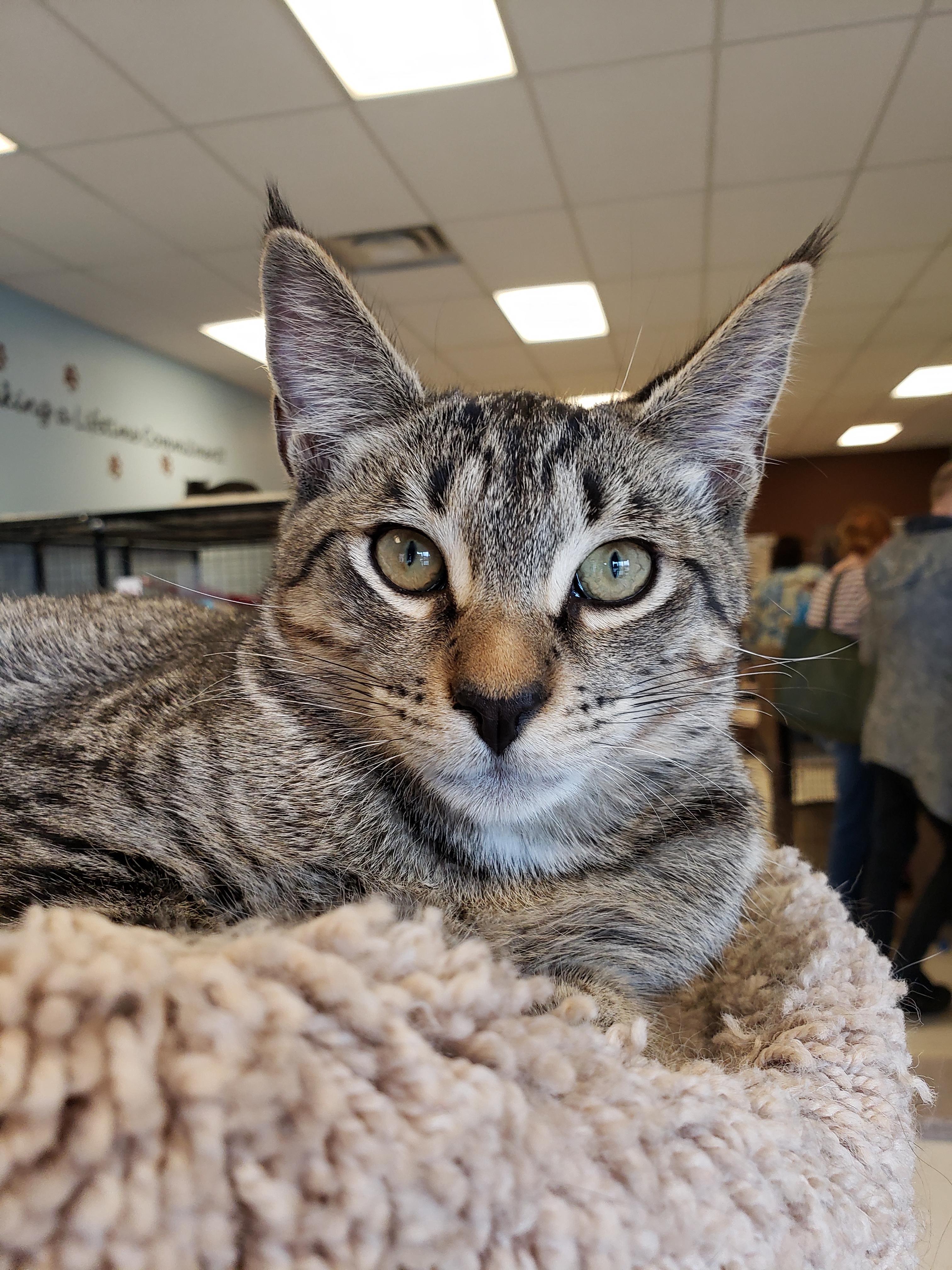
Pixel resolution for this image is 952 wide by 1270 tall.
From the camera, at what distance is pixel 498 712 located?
55cm

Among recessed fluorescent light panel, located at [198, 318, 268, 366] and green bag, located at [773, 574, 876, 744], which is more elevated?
recessed fluorescent light panel, located at [198, 318, 268, 366]

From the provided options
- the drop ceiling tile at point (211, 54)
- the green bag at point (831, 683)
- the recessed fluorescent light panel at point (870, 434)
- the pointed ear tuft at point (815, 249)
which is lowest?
the green bag at point (831, 683)

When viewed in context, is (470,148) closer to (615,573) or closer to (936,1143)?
(615,573)

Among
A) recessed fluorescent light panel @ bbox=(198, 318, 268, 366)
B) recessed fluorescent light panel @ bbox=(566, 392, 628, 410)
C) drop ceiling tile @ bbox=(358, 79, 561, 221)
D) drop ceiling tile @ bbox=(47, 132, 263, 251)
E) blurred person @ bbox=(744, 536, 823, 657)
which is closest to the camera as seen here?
recessed fluorescent light panel @ bbox=(566, 392, 628, 410)

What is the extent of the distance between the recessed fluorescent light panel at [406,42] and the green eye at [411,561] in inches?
83.7

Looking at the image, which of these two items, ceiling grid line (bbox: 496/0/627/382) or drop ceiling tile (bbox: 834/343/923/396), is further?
drop ceiling tile (bbox: 834/343/923/396)

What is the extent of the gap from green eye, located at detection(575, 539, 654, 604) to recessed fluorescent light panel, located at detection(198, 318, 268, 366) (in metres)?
4.13

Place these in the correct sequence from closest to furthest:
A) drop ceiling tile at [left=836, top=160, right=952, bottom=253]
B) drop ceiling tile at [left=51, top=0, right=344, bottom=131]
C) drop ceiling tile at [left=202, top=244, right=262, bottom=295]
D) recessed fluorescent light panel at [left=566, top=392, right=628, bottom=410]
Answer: recessed fluorescent light panel at [left=566, top=392, right=628, bottom=410], drop ceiling tile at [left=51, top=0, right=344, bottom=131], drop ceiling tile at [left=836, top=160, right=952, bottom=253], drop ceiling tile at [left=202, top=244, right=262, bottom=295]

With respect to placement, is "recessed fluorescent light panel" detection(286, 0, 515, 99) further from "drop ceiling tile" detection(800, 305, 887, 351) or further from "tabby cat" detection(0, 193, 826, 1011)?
"drop ceiling tile" detection(800, 305, 887, 351)

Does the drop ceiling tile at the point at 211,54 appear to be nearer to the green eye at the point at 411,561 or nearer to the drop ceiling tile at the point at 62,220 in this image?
the drop ceiling tile at the point at 62,220

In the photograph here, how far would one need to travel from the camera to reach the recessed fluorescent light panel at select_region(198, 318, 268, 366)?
4.61m

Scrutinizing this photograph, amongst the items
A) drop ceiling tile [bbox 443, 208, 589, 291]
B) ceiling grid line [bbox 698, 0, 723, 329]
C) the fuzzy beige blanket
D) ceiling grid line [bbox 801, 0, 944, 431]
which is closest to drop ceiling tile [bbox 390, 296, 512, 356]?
drop ceiling tile [bbox 443, 208, 589, 291]

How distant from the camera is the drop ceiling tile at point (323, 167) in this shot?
271 cm

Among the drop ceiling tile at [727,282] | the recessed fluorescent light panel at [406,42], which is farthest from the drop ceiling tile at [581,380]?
the recessed fluorescent light panel at [406,42]
